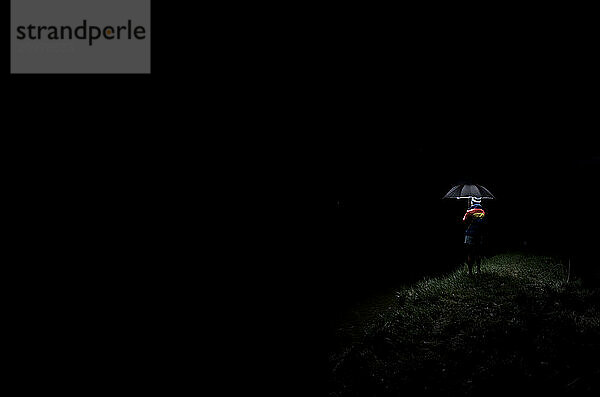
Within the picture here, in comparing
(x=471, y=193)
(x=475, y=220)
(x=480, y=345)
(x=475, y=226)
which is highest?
(x=471, y=193)

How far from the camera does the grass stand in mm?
Result: 4918

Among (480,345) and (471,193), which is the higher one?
(471,193)

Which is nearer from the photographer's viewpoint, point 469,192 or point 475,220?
point 475,220

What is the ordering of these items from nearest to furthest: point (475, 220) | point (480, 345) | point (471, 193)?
point (480, 345), point (475, 220), point (471, 193)

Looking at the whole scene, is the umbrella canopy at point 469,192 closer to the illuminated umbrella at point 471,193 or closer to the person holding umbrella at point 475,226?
the illuminated umbrella at point 471,193

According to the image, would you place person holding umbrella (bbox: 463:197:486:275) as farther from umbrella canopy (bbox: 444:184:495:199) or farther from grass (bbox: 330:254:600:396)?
grass (bbox: 330:254:600:396)

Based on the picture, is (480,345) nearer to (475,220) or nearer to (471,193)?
(475,220)

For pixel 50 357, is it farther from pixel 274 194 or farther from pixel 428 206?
pixel 428 206

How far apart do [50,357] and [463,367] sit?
7.28 meters

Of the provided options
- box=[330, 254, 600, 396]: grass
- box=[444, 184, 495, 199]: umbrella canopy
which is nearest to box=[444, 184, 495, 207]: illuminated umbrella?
box=[444, 184, 495, 199]: umbrella canopy

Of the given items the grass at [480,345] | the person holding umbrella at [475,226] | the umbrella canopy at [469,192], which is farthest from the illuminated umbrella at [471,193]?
the grass at [480,345]

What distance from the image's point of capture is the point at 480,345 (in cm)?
582

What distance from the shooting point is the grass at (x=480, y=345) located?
4.92 m

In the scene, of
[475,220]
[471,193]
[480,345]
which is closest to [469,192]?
[471,193]
